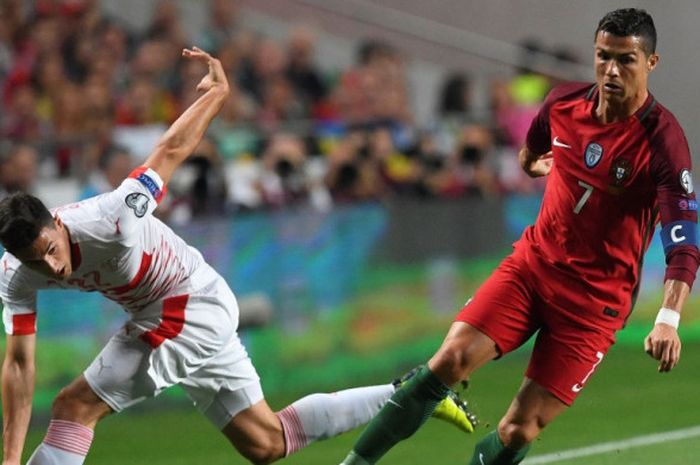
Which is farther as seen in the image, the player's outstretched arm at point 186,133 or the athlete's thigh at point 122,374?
the player's outstretched arm at point 186,133

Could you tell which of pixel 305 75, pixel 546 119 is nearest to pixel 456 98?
pixel 305 75

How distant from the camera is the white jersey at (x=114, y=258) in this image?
5898 mm

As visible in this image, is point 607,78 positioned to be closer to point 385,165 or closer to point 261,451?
point 261,451

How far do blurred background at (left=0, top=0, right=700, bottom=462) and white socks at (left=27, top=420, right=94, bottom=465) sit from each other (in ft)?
11.5

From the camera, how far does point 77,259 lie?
19.4ft

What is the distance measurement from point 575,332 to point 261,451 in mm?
1580

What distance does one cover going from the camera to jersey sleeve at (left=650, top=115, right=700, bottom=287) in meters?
5.93

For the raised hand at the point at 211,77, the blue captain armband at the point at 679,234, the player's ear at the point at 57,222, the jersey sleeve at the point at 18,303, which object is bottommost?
the jersey sleeve at the point at 18,303

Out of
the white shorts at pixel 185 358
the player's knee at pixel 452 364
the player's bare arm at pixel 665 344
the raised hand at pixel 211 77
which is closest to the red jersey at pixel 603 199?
the player's bare arm at pixel 665 344

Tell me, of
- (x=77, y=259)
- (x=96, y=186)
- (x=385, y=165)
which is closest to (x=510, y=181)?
(x=385, y=165)

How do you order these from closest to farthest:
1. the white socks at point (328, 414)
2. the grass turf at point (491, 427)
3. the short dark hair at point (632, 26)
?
the short dark hair at point (632, 26)
the white socks at point (328, 414)
the grass turf at point (491, 427)

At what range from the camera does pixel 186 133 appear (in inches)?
249

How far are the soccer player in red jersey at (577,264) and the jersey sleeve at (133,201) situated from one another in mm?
1384

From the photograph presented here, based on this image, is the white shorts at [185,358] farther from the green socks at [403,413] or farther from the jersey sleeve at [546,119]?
the jersey sleeve at [546,119]
